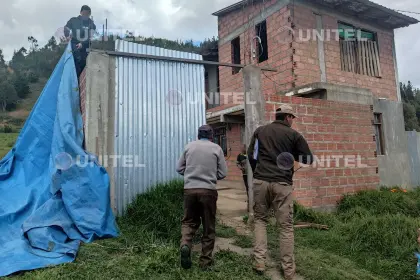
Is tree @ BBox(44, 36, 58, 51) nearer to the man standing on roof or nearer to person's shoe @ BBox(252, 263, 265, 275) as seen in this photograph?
the man standing on roof

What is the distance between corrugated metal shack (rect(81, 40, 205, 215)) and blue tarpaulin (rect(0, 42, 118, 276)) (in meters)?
0.32

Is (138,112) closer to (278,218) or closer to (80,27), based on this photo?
(80,27)

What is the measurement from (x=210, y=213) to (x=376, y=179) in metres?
5.26

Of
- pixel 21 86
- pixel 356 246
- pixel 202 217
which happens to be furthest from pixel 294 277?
pixel 21 86

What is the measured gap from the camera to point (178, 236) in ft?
13.1

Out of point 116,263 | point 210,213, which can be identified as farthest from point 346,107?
point 116,263

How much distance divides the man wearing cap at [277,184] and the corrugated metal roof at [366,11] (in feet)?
27.2

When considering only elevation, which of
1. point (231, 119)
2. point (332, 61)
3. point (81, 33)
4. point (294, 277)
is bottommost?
point (294, 277)

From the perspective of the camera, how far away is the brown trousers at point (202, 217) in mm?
3350

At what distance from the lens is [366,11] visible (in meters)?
11.1

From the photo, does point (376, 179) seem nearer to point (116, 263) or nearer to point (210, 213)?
point (210, 213)

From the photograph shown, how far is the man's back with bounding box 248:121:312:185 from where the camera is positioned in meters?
3.44

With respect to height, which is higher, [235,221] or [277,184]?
[277,184]

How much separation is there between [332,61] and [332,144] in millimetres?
5051
